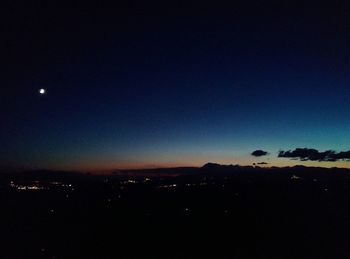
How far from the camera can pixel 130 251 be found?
221ft

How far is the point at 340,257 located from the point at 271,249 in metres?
11.5

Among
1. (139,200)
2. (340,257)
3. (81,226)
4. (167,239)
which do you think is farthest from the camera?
(139,200)

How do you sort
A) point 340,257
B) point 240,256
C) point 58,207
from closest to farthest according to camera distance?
point 340,257 → point 240,256 → point 58,207

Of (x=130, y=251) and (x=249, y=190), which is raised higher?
(x=249, y=190)

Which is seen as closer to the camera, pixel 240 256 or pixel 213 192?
pixel 240 256

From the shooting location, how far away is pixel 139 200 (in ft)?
449

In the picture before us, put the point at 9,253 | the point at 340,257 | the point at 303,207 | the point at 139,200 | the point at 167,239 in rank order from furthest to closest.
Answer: the point at 139,200, the point at 303,207, the point at 167,239, the point at 9,253, the point at 340,257

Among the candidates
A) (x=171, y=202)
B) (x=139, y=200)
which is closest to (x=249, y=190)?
(x=171, y=202)

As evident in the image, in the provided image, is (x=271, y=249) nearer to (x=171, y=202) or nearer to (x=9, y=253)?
(x=9, y=253)

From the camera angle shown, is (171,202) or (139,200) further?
(139,200)

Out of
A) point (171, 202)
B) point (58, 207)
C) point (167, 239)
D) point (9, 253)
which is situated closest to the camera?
point (9, 253)

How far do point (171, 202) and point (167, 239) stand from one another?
5130 centimetres

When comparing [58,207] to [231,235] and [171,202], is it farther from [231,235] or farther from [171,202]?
[231,235]

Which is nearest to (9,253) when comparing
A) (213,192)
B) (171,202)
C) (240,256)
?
(240,256)
